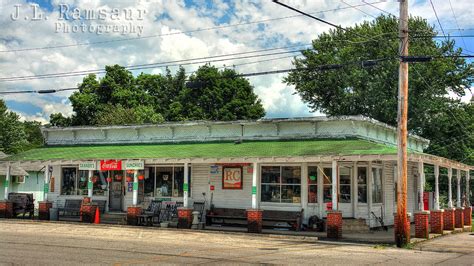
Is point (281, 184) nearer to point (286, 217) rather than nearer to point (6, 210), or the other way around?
point (286, 217)

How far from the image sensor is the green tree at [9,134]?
200 ft

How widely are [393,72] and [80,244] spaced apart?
31007 millimetres

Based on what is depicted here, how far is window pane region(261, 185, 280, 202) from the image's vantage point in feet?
77.4

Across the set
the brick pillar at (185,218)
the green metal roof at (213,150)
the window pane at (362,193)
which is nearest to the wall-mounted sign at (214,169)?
the green metal roof at (213,150)

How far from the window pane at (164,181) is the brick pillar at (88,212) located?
3.21m

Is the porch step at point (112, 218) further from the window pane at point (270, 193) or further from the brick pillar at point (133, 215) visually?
the window pane at point (270, 193)

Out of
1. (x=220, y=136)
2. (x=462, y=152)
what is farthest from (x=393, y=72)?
(x=220, y=136)

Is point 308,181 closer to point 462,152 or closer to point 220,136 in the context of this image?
point 220,136

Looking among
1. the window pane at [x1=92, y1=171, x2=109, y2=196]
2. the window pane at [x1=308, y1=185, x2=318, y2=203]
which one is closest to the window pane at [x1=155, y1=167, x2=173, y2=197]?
the window pane at [x1=92, y1=171, x2=109, y2=196]

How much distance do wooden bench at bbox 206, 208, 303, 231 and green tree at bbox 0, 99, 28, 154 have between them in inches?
1741

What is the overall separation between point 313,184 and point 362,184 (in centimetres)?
222

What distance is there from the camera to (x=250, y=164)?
2397 centimetres

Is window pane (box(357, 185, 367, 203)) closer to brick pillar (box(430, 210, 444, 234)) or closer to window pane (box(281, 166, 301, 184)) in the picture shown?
window pane (box(281, 166, 301, 184))

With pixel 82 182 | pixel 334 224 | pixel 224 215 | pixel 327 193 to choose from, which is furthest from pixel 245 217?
pixel 82 182
